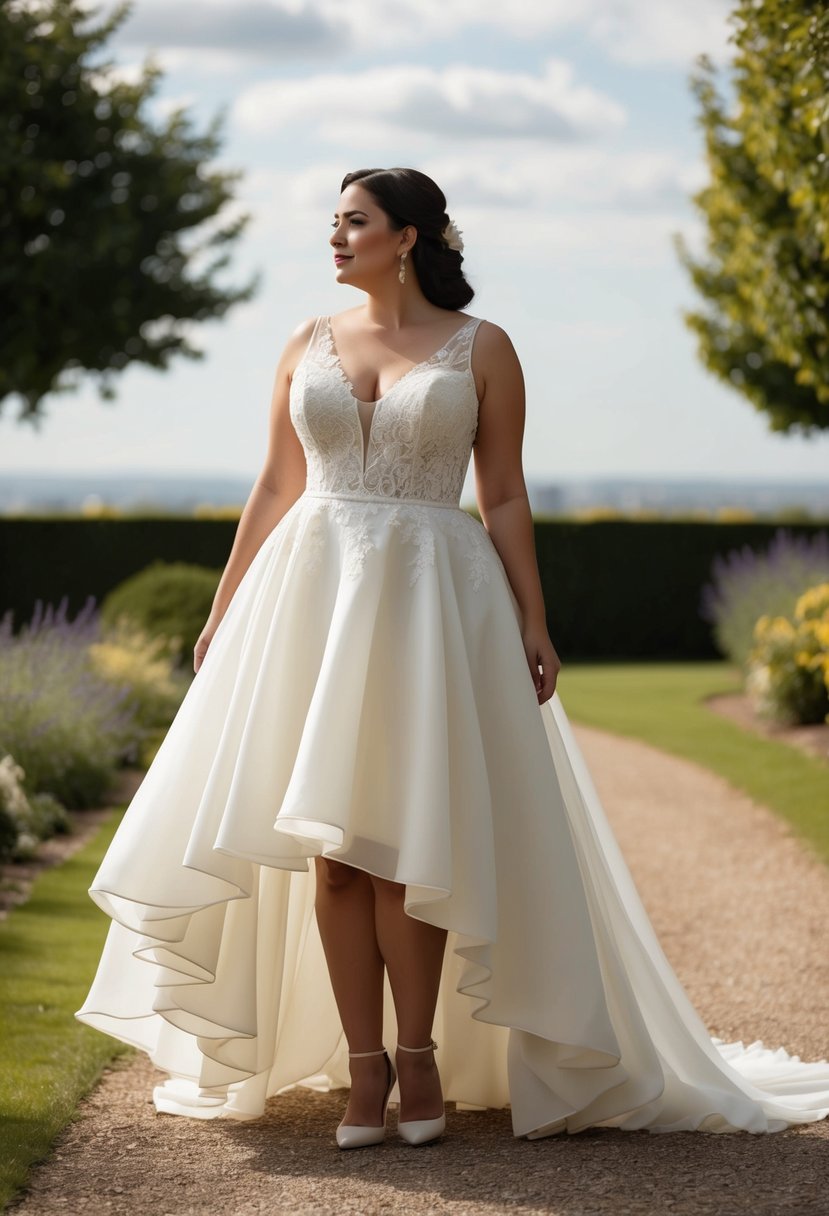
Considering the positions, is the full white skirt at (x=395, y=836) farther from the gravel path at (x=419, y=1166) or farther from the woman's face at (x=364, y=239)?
the woman's face at (x=364, y=239)

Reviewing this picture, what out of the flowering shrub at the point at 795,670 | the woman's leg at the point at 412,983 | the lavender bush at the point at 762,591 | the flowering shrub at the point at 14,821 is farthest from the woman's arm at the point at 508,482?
the lavender bush at the point at 762,591

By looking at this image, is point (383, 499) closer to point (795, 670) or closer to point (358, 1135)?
point (358, 1135)

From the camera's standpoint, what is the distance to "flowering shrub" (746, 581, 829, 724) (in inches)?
456

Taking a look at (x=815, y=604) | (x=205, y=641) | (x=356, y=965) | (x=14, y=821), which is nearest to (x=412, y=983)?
(x=356, y=965)

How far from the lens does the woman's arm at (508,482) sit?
3.33 m

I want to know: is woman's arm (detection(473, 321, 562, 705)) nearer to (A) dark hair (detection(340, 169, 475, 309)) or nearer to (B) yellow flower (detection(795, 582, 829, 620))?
(A) dark hair (detection(340, 169, 475, 309))

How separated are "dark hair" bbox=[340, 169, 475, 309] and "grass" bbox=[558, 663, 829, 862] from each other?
4529 mm

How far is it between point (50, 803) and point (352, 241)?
530 cm

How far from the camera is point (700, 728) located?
1221cm

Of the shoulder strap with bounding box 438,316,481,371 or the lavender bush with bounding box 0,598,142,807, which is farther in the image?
the lavender bush with bounding box 0,598,142,807

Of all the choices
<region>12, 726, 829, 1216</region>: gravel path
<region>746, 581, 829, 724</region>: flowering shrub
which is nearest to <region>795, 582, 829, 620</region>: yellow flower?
<region>746, 581, 829, 724</region>: flowering shrub

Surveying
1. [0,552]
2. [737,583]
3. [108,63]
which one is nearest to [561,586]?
[737,583]

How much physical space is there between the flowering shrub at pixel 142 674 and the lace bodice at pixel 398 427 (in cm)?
721

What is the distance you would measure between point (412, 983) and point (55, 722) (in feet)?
18.4
